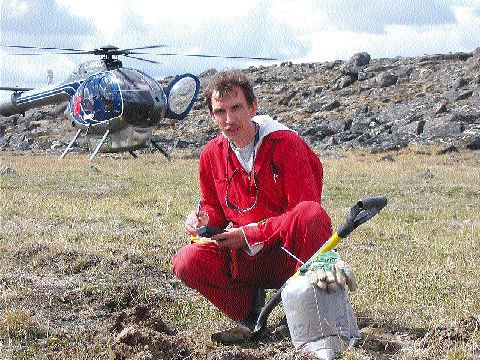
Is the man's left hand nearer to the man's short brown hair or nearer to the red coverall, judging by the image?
the red coverall

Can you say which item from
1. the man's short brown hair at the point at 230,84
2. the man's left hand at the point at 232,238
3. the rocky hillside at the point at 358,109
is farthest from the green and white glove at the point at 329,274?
the rocky hillside at the point at 358,109

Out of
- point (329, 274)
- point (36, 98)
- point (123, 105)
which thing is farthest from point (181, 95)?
point (329, 274)

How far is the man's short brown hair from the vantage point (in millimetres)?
4445

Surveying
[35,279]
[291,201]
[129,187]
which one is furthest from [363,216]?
[129,187]

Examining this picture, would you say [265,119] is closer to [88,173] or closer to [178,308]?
[178,308]

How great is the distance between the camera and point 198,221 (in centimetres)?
459

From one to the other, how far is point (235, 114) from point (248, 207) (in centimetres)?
58

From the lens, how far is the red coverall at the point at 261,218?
13.8 feet

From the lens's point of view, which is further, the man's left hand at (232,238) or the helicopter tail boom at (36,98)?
the helicopter tail boom at (36,98)

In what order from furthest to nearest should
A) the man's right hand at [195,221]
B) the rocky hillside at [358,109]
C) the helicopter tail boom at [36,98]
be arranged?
the rocky hillside at [358,109] → the helicopter tail boom at [36,98] → the man's right hand at [195,221]

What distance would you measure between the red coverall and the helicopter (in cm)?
1105

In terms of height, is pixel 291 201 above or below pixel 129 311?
above

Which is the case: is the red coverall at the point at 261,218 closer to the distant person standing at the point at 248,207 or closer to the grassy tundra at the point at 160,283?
the distant person standing at the point at 248,207

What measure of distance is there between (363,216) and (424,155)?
2702cm
